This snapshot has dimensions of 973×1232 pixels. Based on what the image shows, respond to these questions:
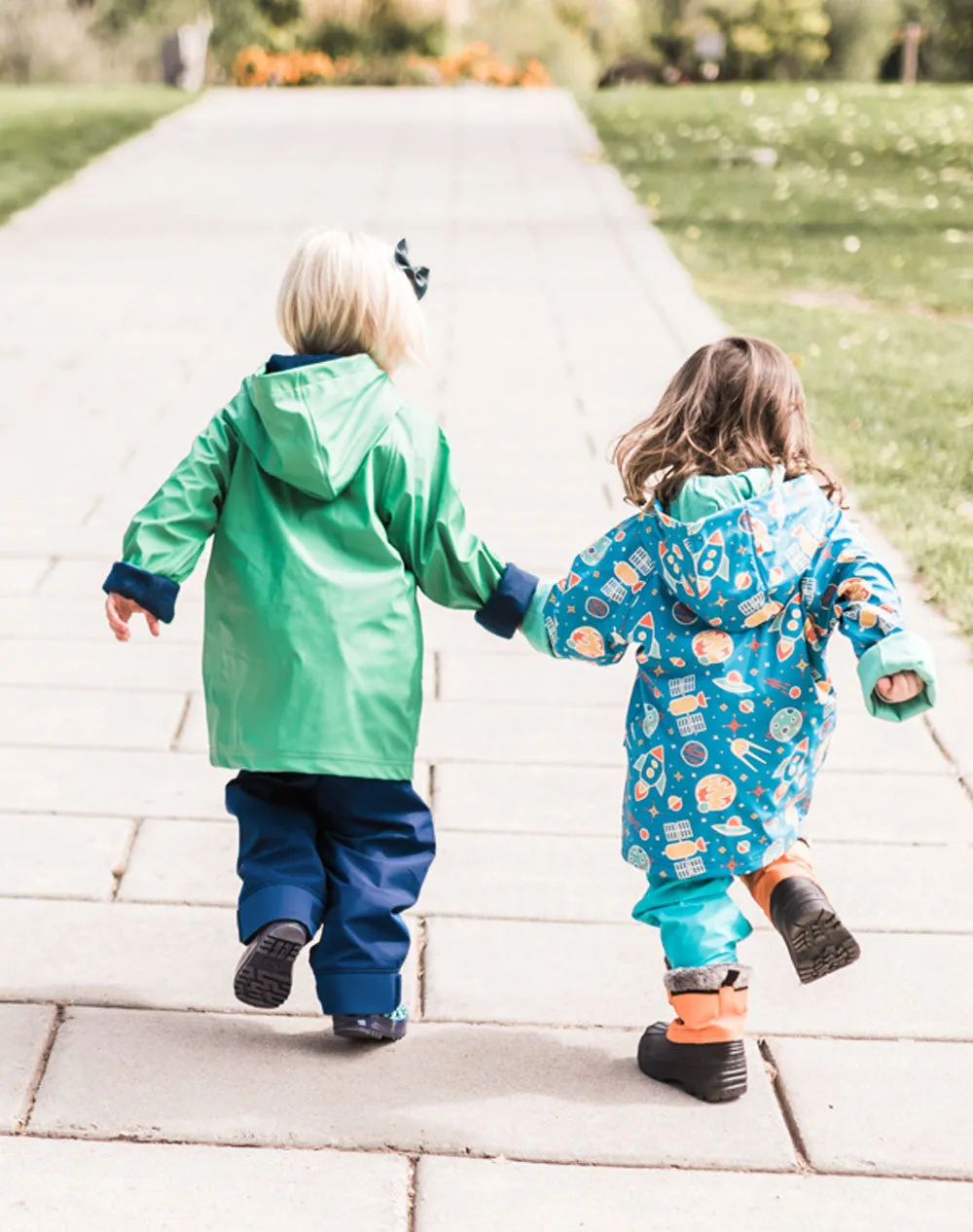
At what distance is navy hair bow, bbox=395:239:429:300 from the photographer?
279 centimetres

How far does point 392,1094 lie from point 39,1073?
1.79ft

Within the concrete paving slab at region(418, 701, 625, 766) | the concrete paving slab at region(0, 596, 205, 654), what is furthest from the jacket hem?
the concrete paving slab at region(0, 596, 205, 654)

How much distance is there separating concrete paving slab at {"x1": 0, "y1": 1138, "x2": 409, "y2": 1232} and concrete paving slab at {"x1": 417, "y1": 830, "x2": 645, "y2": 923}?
32.4 inches

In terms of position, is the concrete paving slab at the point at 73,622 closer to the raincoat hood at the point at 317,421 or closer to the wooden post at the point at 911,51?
the raincoat hood at the point at 317,421

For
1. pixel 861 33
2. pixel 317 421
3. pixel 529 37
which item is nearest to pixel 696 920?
pixel 317 421

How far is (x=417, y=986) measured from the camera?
2.94 metres

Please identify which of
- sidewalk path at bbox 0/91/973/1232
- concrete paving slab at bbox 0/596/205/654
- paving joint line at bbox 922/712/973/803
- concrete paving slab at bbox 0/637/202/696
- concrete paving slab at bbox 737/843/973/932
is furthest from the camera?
concrete paving slab at bbox 0/596/205/654

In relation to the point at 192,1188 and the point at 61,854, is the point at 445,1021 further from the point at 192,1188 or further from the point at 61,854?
the point at 61,854

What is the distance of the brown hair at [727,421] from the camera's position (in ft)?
8.54

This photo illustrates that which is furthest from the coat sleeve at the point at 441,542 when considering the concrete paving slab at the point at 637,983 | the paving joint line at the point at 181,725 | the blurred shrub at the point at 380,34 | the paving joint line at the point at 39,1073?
the blurred shrub at the point at 380,34

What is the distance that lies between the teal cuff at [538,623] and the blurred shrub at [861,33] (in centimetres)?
3393

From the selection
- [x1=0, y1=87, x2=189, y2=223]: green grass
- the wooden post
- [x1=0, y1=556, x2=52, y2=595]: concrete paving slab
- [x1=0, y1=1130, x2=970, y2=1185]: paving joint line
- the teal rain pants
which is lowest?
the wooden post

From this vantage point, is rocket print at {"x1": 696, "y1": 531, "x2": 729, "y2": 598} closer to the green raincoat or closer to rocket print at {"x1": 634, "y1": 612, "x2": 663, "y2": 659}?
rocket print at {"x1": 634, "y1": 612, "x2": 663, "y2": 659}

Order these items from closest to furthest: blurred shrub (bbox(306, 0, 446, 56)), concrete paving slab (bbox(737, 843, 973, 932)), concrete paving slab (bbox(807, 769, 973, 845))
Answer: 1. concrete paving slab (bbox(737, 843, 973, 932))
2. concrete paving slab (bbox(807, 769, 973, 845))
3. blurred shrub (bbox(306, 0, 446, 56))
